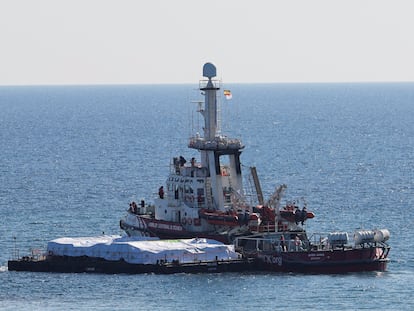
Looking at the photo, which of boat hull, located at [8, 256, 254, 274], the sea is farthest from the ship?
the sea

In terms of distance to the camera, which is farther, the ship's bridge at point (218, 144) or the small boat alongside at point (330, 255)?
the ship's bridge at point (218, 144)

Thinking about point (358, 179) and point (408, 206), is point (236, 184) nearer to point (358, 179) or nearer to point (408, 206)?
point (408, 206)

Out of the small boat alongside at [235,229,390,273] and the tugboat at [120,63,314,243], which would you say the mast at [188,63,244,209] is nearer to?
the tugboat at [120,63,314,243]

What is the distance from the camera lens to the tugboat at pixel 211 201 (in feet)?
394

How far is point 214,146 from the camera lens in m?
123

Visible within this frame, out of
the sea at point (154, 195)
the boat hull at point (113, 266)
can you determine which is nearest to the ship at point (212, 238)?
the boat hull at point (113, 266)

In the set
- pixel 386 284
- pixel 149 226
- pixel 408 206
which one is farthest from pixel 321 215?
pixel 386 284

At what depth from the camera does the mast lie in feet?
403

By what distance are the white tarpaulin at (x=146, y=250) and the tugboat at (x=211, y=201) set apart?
3329 millimetres

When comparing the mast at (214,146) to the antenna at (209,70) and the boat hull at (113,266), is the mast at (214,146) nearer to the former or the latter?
the antenna at (209,70)

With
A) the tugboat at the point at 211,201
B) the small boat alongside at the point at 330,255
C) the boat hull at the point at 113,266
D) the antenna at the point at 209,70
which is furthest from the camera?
the antenna at the point at 209,70

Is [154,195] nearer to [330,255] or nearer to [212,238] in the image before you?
[212,238]

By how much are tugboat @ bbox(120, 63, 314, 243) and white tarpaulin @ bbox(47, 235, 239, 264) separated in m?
3.33

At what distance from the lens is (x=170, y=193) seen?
125875 millimetres
